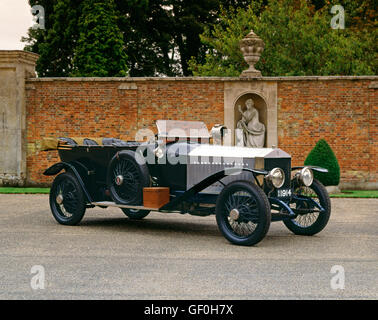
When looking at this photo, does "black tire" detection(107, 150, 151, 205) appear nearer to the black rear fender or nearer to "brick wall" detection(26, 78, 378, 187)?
the black rear fender

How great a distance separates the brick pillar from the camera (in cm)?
1758

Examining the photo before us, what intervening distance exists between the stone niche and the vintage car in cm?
833

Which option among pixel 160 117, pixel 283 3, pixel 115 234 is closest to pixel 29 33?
pixel 283 3

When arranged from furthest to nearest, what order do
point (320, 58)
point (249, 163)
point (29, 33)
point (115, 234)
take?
point (29, 33) < point (320, 58) < point (115, 234) < point (249, 163)

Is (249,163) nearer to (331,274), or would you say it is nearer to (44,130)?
(331,274)

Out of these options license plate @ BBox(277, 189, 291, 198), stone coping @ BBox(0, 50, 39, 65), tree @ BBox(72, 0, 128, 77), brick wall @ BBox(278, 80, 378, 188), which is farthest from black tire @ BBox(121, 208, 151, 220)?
tree @ BBox(72, 0, 128, 77)

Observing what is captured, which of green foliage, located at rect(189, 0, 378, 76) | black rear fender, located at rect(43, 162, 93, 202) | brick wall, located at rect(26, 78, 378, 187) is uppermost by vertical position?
green foliage, located at rect(189, 0, 378, 76)

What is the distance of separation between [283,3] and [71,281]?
21.7m

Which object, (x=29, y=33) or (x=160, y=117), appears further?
(x=29, y=33)

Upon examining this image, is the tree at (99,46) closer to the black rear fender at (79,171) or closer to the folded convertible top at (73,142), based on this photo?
the folded convertible top at (73,142)

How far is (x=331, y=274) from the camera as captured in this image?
5.33 metres

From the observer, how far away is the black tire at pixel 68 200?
348 inches

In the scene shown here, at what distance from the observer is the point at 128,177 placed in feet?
Answer: 27.3

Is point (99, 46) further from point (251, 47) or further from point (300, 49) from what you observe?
point (251, 47)
